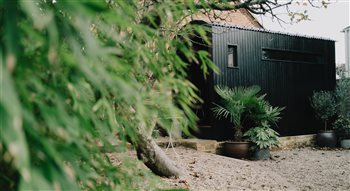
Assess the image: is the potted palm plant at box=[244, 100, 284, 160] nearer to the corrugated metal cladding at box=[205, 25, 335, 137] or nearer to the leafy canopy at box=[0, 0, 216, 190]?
the corrugated metal cladding at box=[205, 25, 335, 137]

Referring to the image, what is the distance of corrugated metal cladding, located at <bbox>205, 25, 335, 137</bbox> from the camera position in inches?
380

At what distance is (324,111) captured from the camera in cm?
1098

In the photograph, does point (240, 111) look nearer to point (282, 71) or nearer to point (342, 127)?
point (282, 71)

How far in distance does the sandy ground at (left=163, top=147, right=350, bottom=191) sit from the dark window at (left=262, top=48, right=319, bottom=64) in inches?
124

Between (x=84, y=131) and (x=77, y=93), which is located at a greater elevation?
(x=77, y=93)

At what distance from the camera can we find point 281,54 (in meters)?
11.0

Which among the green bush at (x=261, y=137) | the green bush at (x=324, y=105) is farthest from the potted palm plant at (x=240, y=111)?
the green bush at (x=324, y=105)

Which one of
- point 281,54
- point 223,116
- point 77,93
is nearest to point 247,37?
point 281,54

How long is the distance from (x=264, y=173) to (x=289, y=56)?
569 cm

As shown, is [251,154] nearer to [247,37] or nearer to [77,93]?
[247,37]

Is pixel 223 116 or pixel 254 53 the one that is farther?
pixel 254 53

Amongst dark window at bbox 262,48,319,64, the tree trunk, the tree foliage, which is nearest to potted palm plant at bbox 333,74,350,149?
dark window at bbox 262,48,319,64

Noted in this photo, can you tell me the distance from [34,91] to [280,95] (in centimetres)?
1039

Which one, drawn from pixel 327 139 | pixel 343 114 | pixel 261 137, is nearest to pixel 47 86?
pixel 261 137
